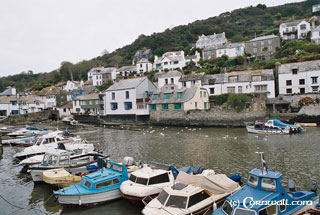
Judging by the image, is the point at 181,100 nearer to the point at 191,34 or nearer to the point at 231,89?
the point at 231,89

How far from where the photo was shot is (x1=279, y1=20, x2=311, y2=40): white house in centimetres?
7631

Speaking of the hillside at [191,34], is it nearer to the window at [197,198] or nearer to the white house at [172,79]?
the white house at [172,79]

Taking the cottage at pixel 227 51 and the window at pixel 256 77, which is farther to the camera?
the cottage at pixel 227 51

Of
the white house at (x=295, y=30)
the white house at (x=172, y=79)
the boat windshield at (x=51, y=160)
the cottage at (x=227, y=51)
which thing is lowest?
the boat windshield at (x=51, y=160)

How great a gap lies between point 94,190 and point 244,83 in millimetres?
40555

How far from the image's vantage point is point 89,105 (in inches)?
2466

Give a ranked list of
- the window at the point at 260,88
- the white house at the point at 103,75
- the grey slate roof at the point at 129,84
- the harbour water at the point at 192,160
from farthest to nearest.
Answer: the white house at the point at 103,75
the grey slate roof at the point at 129,84
the window at the point at 260,88
the harbour water at the point at 192,160

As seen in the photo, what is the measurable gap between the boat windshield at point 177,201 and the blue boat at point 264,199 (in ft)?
3.95

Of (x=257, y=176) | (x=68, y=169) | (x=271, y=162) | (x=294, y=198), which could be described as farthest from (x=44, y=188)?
(x=271, y=162)

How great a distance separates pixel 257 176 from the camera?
9297 mm

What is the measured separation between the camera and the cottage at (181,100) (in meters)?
44.5

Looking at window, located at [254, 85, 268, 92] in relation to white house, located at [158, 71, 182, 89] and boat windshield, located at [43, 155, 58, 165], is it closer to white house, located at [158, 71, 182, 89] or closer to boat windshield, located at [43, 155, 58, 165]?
white house, located at [158, 71, 182, 89]

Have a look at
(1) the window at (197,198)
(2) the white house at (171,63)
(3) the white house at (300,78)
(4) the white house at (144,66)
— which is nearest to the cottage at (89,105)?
(4) the white house at (144,66)

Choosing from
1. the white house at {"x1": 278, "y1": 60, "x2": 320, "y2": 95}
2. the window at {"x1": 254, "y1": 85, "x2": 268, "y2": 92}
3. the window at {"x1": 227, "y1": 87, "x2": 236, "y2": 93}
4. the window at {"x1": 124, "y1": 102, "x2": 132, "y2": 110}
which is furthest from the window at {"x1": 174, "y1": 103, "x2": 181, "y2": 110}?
the white house at {"x1": 278, "y1": 60, "x2": 320, "y2": 95}
